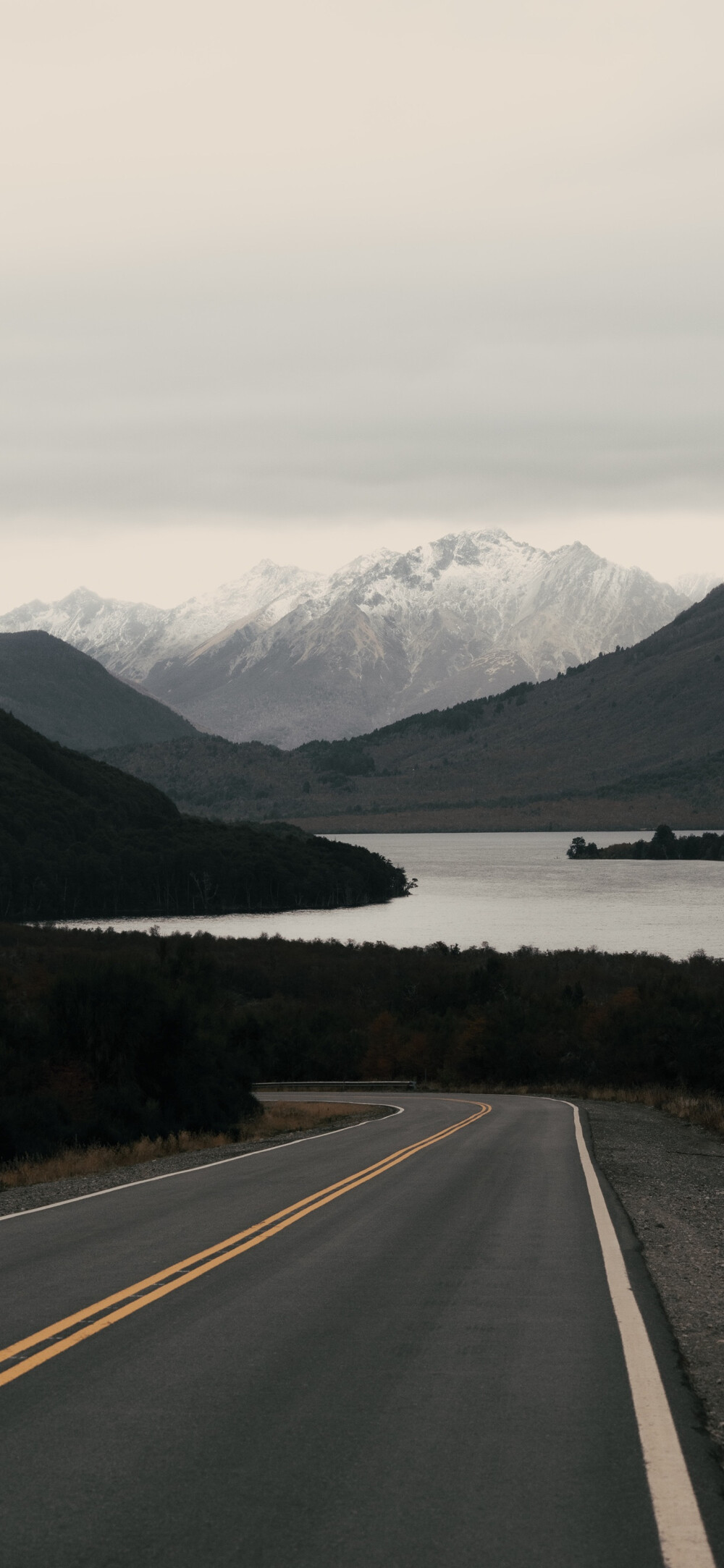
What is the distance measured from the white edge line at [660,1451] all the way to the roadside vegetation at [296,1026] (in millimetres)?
16629

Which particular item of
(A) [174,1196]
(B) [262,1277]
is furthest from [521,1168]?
(B) [262,1277]

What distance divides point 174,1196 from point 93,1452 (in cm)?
942

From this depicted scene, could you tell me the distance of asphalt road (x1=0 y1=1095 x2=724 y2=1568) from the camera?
16.7 feet

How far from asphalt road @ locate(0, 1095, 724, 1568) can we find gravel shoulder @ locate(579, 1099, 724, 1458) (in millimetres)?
197

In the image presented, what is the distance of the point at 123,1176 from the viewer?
60.5 ft

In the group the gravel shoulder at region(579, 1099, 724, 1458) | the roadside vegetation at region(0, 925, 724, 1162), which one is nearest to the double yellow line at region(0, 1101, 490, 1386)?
the gravel shoulder at region(579, 1099, 724, 1458)

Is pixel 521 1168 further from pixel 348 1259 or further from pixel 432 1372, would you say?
pixel 432 1372

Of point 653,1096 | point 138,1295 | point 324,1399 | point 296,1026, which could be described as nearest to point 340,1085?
point 296,1026

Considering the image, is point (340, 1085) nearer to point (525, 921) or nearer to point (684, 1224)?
point (684, 1224)

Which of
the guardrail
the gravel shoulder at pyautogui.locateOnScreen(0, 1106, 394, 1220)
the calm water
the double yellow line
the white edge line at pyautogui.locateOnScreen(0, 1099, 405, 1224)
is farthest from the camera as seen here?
the calm water

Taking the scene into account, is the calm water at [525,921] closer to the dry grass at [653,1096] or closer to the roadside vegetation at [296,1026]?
the roadside vegetation at [296,1026]

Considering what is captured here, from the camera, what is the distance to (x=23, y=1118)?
945 inches

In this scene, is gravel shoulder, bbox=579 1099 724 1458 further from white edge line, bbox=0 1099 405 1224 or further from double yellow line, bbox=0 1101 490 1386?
white edge line, bbox=0 1099 405 1224

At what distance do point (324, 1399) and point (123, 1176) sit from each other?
12.5 metres
